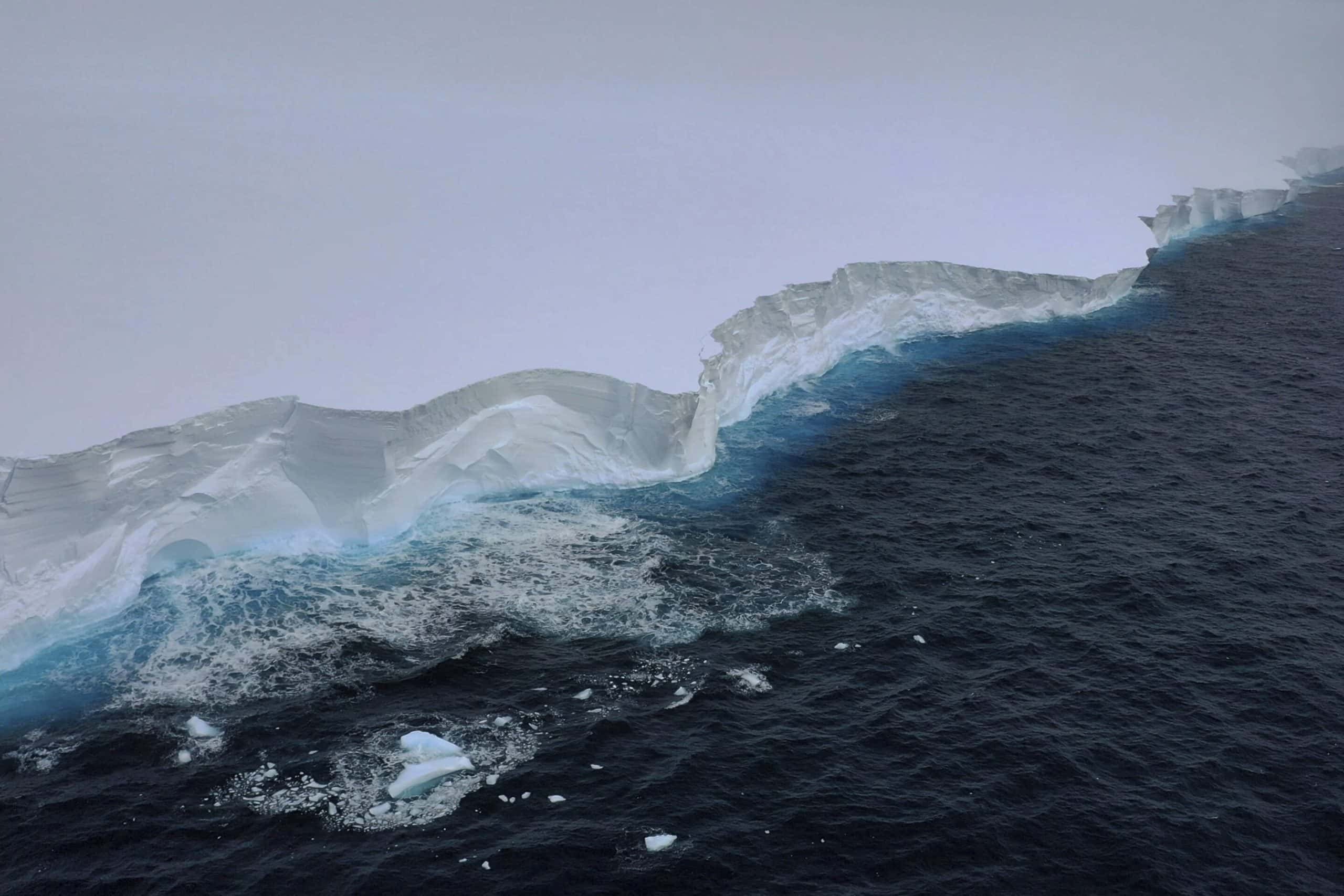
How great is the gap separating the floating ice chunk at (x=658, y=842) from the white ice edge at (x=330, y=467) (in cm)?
1715

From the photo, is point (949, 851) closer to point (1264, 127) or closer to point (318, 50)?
point (318, 50)

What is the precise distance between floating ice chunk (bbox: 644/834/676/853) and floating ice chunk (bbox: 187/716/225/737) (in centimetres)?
1205

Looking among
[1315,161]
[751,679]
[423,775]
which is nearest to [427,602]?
[423,775]

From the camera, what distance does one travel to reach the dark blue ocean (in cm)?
2355

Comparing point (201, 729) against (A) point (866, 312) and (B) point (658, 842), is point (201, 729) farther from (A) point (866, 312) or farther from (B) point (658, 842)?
(A) point (866, 312)

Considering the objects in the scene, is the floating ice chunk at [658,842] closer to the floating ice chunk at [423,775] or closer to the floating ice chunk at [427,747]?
the floating ice chunk at [423,775]

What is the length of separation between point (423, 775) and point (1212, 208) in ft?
219

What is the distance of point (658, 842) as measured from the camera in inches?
937

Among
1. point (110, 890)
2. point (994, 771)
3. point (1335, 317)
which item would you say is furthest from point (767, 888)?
point (1335, 317)

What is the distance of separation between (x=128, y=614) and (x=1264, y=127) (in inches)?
3358

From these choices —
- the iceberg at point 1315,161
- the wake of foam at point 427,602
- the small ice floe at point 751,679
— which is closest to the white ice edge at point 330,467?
the wake of foam at point 427,602

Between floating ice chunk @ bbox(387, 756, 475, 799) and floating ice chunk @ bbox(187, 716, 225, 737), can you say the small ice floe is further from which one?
floating ice chunk @ bbox(187, 716, 225, 737)

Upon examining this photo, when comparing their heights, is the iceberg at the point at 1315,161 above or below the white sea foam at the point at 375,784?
above

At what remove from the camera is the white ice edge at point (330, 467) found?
31.8 meters
